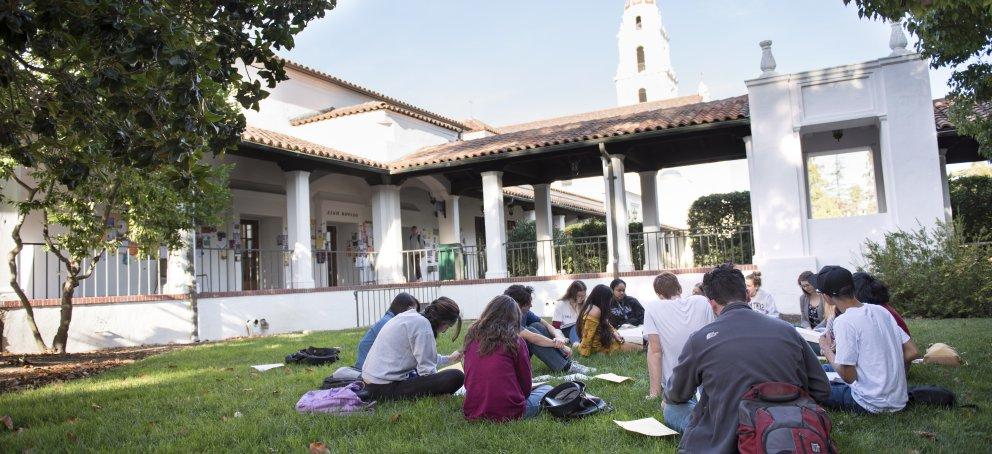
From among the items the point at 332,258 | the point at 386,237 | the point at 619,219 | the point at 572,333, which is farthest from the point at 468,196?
the point at 572,333

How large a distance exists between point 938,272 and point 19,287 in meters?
14.8

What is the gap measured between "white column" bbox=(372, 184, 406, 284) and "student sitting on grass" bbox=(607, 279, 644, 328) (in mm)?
9002

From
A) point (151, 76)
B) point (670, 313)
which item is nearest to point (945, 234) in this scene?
point (670, 313)

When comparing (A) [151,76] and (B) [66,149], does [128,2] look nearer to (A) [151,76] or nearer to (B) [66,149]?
(A) [151,76]

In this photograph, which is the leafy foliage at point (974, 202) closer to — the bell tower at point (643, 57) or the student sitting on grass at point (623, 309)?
the student sitting on grass at point (623, 309)

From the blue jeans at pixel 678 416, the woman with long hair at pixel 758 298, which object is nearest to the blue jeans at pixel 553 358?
the blue jeans at pixel 678 416

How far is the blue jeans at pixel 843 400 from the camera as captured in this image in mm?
4512

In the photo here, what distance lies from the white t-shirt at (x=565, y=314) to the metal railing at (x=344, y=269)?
9.41 metres

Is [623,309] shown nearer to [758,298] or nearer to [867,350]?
[758,298]

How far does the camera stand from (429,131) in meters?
20.2

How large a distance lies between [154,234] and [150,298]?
2.48 metres

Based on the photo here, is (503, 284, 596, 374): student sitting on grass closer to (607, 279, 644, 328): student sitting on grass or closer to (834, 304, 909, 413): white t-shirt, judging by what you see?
(607, 279, 644, 328): student sitting on grass

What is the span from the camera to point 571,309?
28.5 ft

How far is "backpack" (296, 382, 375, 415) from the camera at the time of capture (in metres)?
5.15
